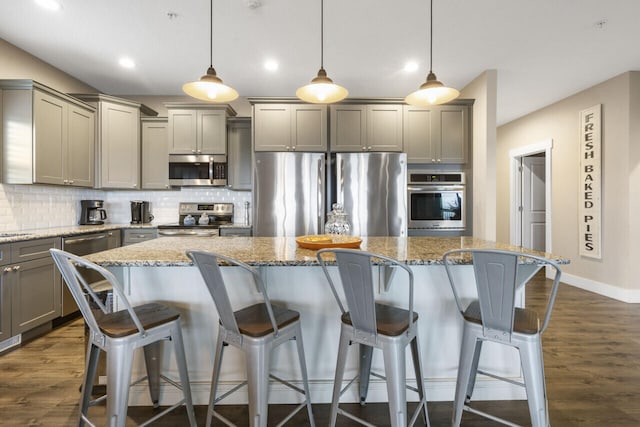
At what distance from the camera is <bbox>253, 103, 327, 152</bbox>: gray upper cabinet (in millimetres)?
3996

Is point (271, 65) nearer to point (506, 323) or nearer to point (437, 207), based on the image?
point (437, 207)

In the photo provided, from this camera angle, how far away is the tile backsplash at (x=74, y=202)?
10.3 ft

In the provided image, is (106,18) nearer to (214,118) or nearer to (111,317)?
(214,118)

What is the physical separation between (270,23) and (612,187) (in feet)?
14.5

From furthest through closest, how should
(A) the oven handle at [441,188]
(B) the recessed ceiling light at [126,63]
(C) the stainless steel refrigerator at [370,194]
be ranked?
1. (A) the oven handle at [441,188]
2. (C) the stainless steel refrigerator at [370,194]
3. (B) the recessed ceiling light at [126,63]

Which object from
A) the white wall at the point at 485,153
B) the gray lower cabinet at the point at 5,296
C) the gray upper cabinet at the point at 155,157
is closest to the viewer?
the gray lower cabinet at the point at 5,296

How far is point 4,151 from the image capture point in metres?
2.98

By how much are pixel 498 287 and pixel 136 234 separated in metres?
3.93

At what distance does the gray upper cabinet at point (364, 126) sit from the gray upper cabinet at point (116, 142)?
100 inches

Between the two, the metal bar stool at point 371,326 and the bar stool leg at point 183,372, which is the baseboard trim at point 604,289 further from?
the bar stool leg at point 183,372

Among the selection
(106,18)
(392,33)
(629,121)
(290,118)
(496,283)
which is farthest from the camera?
(290,118)

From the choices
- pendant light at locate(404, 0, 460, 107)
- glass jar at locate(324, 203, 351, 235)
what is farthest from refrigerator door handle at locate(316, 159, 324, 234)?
pendant light at locate(404, 0, 460, 107)

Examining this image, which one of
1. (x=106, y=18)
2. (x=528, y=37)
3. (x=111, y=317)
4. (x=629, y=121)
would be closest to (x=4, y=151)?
(x=106, y=18)

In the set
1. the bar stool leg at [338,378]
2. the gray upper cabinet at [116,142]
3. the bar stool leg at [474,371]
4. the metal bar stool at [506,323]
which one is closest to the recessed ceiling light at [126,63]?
the gray upper cabinet at [116,142]
